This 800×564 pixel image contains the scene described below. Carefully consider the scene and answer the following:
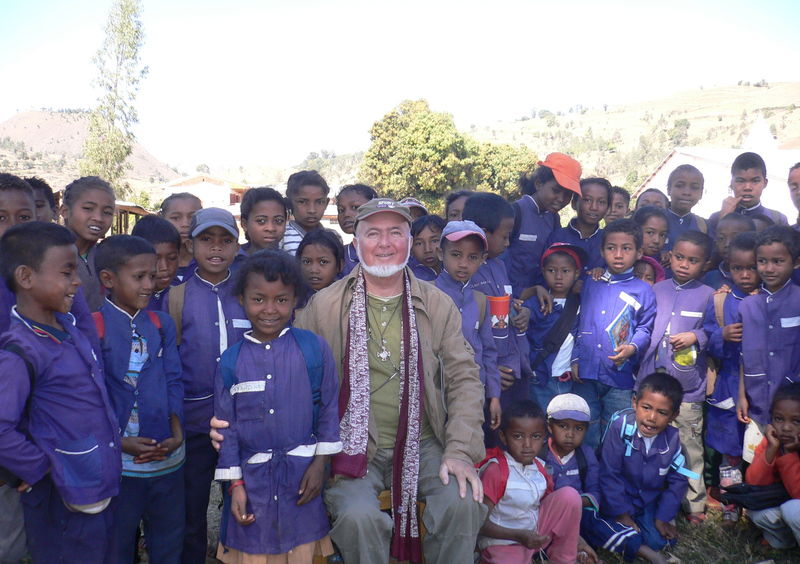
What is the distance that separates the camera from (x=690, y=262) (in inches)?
185

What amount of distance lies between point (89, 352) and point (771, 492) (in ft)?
15.4

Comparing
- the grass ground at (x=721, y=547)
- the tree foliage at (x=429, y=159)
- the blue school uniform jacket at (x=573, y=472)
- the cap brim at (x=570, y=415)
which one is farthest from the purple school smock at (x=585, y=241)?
the tree foliage at (x=429, y=159)

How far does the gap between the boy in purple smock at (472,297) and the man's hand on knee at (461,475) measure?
826mm

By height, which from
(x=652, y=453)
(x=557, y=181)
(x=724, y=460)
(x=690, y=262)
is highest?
(x=557, y=181)

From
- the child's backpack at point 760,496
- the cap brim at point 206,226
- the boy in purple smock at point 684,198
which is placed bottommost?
the child's backpack at point 760,496

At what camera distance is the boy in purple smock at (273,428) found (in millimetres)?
2859

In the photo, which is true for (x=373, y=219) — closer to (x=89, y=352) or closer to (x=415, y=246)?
(x=415, y=246)

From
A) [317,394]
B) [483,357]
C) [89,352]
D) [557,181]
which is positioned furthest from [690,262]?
[89,352]

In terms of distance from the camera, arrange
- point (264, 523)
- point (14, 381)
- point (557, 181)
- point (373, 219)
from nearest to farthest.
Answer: point (14, 381)
point (264, 523)
point (373, 219)
point (557, 181)

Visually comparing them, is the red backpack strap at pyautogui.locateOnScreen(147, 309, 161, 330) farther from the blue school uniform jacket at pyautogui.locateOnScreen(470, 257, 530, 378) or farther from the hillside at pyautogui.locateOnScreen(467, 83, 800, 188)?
the hillside at pyautogui.locateOnScreen(467, 83, 800, 188)

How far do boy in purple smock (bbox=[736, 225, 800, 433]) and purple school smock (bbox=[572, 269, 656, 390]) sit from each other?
0.74 metres

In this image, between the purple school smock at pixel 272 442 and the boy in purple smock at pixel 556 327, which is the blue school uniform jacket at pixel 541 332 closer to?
the boy in purple smock at pixel 556 327

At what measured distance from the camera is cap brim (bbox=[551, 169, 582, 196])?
5.21m

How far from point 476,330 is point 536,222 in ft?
6.03
